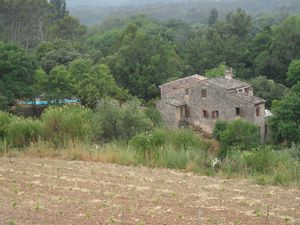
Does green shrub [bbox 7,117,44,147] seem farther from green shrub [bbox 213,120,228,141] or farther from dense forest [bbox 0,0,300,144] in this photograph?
green shrub [bbox 213,120,228,141]

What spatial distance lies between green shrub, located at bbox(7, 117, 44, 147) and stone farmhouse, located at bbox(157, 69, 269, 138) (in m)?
24.4

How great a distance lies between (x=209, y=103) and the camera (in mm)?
39875

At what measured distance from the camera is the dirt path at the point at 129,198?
8.45m

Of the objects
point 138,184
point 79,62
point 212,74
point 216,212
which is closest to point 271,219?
point 216,212

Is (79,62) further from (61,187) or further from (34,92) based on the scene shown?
(61,187)

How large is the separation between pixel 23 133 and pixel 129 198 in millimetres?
6039

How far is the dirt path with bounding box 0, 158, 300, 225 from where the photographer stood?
8.45 m

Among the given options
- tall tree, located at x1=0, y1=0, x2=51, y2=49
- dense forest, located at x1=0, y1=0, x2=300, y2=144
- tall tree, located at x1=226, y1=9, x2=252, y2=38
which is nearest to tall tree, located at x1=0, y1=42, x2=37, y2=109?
dense forest, located at x1=0, y1=0, x2=300, y2=144

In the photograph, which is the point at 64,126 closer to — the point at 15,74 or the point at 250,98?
the point at 15,74

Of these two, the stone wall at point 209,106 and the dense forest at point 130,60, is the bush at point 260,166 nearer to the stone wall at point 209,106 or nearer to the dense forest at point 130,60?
the dense forest at point 130,60

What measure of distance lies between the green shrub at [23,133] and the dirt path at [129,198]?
7.63ft

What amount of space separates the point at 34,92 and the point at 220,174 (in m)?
28.9

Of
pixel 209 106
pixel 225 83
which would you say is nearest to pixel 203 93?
pixel 209 106

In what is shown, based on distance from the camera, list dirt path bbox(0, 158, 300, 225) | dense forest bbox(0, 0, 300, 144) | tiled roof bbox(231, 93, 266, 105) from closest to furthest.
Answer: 1. dirt path bbox(0, 158, 300, 225)
2. tiled roof bbox(231, 93, 266, 105)
3. dense forest bbox(0, 0, 300, 144)
